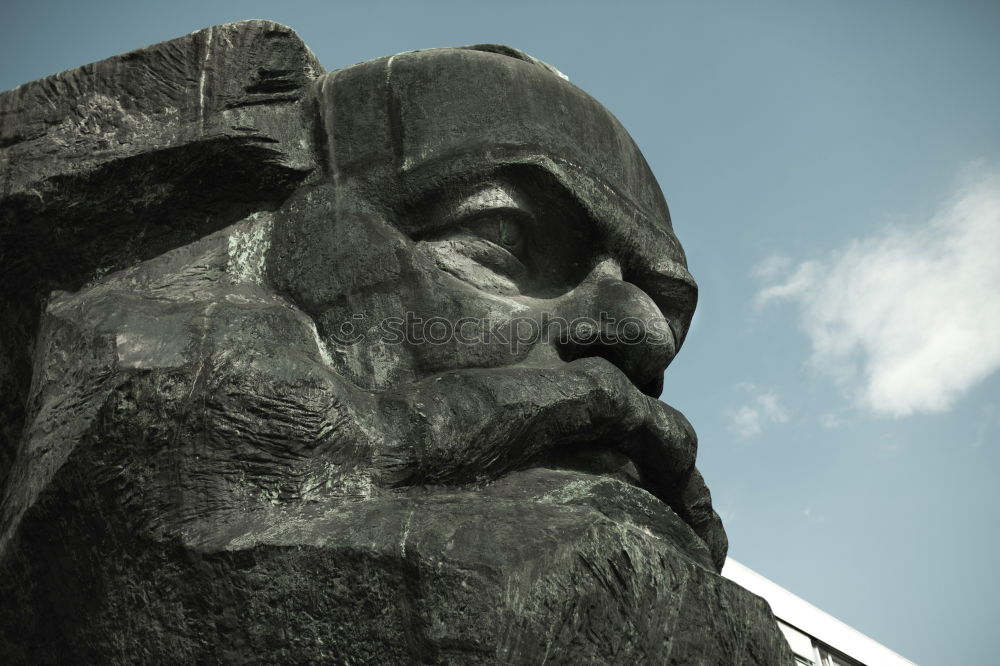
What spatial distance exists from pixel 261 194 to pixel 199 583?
1.30m

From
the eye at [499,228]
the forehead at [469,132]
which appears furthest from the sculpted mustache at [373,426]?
the forehead at [469,132]

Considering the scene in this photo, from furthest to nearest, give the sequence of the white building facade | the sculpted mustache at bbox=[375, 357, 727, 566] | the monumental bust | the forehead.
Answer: the white building facade
the forehead
the sculpted mustache at bbox=[375, 357, 727, 566]
the monumental bust

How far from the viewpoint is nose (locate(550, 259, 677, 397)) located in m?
3.20

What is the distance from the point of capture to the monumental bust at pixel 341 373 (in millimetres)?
2463

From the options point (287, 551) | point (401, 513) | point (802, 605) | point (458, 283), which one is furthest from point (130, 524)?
point (802, 605)

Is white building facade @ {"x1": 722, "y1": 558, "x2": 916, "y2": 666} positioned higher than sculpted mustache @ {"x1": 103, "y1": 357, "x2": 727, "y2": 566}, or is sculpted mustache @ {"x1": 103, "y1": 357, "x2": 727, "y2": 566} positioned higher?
white building facade @ {"x1": 722, "y1": 558, "x2": 916, "y2": 666}

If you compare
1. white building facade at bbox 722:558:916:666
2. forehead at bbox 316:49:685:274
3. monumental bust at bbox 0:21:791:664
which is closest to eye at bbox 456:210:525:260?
monumental bust at bbox 0:21:791:664

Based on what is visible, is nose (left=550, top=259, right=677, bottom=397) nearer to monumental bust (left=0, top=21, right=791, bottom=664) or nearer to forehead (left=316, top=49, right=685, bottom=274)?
monumental bust (left=0, top=21, right=791, bottom=664)

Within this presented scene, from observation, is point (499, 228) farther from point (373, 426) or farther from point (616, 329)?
point (373, 426)

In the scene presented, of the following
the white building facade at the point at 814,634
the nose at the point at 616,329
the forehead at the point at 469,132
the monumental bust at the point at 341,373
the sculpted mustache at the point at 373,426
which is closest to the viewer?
the monumental bust at the point at 341,373

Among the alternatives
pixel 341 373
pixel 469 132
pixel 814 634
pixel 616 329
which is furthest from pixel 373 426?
pixel 814 634

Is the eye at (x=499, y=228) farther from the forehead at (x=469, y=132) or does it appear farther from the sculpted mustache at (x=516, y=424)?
the sculpted mustache at (x=516, y=424)

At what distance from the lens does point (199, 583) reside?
2.51 metres

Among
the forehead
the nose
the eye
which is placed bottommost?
the nose
